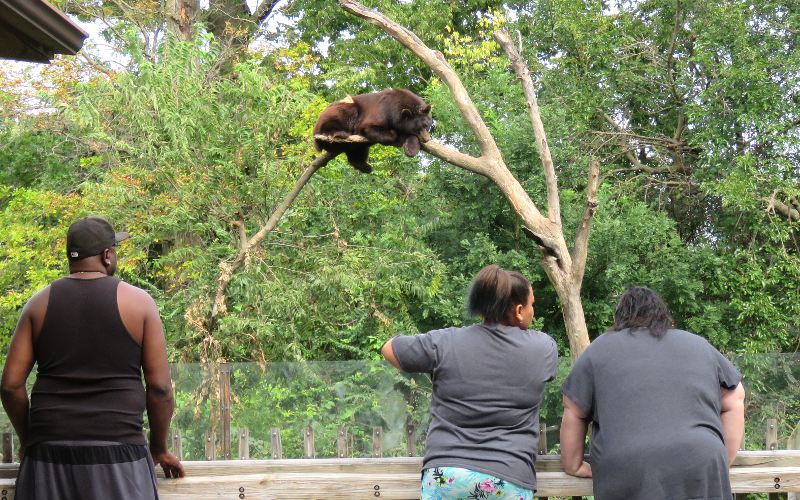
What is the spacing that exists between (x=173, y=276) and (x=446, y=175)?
341 cm

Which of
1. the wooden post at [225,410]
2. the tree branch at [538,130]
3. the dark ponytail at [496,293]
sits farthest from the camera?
the tree branch at [538,130]

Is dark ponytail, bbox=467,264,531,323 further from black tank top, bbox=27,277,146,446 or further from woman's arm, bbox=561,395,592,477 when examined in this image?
black tank top, bbox=27,277,146,446

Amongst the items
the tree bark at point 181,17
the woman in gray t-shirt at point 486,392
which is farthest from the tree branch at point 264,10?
the woman in gray t-shirt at point 486,392

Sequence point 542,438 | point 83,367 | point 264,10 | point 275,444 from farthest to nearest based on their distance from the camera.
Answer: point 264,10 → point 275,444 → point 542,438 → point 83,367

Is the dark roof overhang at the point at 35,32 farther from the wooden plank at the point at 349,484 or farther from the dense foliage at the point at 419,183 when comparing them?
the dense foliage at the point at 419,183

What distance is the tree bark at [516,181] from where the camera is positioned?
5535 millimetres

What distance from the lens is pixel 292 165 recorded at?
8.85 metres

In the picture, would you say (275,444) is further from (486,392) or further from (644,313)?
(644,313)

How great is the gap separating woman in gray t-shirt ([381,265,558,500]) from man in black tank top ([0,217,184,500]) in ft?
2.28

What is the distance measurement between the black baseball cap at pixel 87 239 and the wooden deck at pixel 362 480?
765 millimetres

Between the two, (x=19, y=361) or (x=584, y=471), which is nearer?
(x=19, y=361)

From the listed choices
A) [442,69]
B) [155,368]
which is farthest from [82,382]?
[442,69]

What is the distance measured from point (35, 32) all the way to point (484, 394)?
1814mm

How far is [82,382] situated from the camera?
2.34 m
